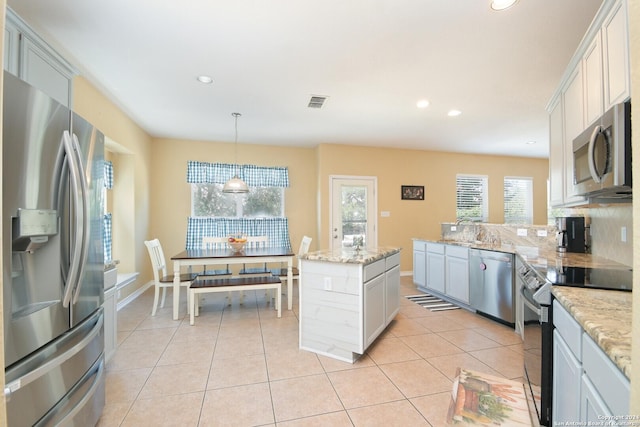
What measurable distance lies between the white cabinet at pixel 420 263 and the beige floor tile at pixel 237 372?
116 inches

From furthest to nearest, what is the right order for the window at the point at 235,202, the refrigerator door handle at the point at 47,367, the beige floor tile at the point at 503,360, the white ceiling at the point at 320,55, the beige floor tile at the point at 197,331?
1. the window at the point at 235,202
2. the beige floor tile at the point at 197,331
3. the beige floor tile at the point at 503,360
4. the white ceiling at the point at 320,55
5. the refrigerator door handle at the point at 47,367

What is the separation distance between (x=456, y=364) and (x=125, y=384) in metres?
2.57

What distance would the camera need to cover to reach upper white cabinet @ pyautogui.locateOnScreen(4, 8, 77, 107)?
141 centimetres

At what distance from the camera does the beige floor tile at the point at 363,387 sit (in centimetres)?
198

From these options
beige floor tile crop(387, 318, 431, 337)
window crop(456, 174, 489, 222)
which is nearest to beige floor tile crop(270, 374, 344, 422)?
beige floor tile crop(387, 318, 431, 337)

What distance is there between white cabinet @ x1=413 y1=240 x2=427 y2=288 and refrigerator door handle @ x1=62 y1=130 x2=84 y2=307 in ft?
14.0

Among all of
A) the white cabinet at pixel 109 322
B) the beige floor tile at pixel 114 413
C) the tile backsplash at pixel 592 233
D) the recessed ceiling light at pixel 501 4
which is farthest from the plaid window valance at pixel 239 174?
the recessed ceiling light at pixel 501 4

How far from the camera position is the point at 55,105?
4.34 feet

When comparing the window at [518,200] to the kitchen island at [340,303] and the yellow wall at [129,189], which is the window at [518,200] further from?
the yellow wall at [129,189]

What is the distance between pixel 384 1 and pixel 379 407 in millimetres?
2593

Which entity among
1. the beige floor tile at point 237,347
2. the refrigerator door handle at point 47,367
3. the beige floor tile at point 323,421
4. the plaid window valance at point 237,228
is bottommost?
the beige floor tile at point 237,347

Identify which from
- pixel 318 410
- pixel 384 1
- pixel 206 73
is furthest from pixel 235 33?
pixel 318 410

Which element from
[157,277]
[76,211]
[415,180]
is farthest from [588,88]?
[157,277]

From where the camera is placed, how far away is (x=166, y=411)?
1.88 meters
